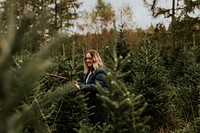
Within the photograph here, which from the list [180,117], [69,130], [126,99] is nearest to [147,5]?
[180,117]

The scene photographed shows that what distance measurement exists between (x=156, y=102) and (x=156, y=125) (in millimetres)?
593

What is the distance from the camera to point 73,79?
728 centimetres

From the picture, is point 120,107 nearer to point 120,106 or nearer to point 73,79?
point 120,106

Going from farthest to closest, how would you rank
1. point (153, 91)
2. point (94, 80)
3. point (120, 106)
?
point (153, 91) < point (94, 80) < point (120, 106)

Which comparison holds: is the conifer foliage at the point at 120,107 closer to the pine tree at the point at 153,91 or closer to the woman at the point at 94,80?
the woman at the point at 94,80

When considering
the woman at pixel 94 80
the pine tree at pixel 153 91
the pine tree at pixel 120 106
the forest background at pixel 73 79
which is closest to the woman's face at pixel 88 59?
the woman at pixel 94 80

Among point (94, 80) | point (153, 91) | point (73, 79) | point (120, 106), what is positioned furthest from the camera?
point (153, 91)

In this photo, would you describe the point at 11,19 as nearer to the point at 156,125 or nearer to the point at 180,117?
the point at 156,125

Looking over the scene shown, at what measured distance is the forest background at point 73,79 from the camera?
4.69 feet

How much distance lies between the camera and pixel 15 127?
1389mm

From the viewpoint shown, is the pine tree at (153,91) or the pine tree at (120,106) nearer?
the pine tree at (120,106)

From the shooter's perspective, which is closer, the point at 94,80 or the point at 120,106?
the point at 120,106

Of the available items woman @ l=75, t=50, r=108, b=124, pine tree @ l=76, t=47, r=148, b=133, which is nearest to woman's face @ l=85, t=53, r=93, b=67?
woman @ l=75, t=50, r=108, b=124

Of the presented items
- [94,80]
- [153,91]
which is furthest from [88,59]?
[153,91]
